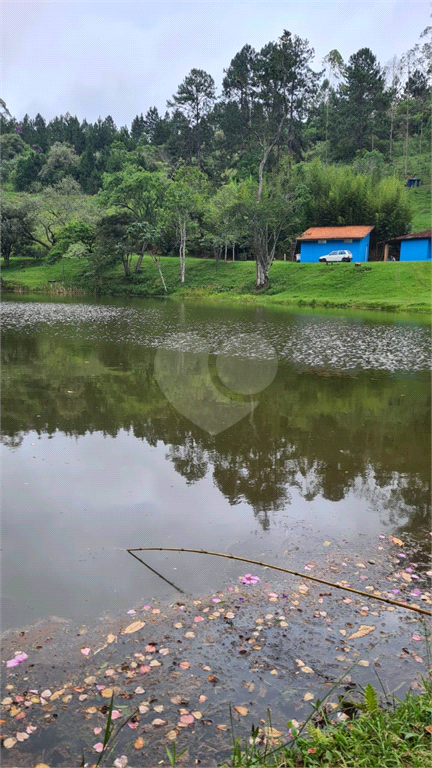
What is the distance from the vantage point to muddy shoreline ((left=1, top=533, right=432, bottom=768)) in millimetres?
3043

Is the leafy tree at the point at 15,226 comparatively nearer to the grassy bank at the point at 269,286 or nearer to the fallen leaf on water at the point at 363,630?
the grassy bank at the point at 269,286

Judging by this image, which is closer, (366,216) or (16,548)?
(16,548)

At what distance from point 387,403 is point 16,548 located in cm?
845

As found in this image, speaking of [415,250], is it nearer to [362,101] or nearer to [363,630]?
[362,101]

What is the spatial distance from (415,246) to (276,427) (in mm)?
43890

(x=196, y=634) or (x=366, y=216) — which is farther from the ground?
(x=366, y=216)

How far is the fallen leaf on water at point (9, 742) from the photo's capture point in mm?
2975

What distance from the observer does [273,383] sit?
43.3 feet

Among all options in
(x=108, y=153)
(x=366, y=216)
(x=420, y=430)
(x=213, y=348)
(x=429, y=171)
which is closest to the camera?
→ (x=420, y=430)

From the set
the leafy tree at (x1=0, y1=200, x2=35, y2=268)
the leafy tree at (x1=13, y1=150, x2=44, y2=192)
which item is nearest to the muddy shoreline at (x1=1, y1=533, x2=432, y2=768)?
the leafy tree at (x1=0, y1=200, x2=35, y2=268)

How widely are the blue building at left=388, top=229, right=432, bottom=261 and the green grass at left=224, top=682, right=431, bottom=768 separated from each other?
48933 millimetres

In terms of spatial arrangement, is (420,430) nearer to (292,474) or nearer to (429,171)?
(292,474)

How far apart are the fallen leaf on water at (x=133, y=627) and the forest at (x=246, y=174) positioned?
86.3 ft

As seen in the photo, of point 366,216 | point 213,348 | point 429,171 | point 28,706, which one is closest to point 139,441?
point 28,706
